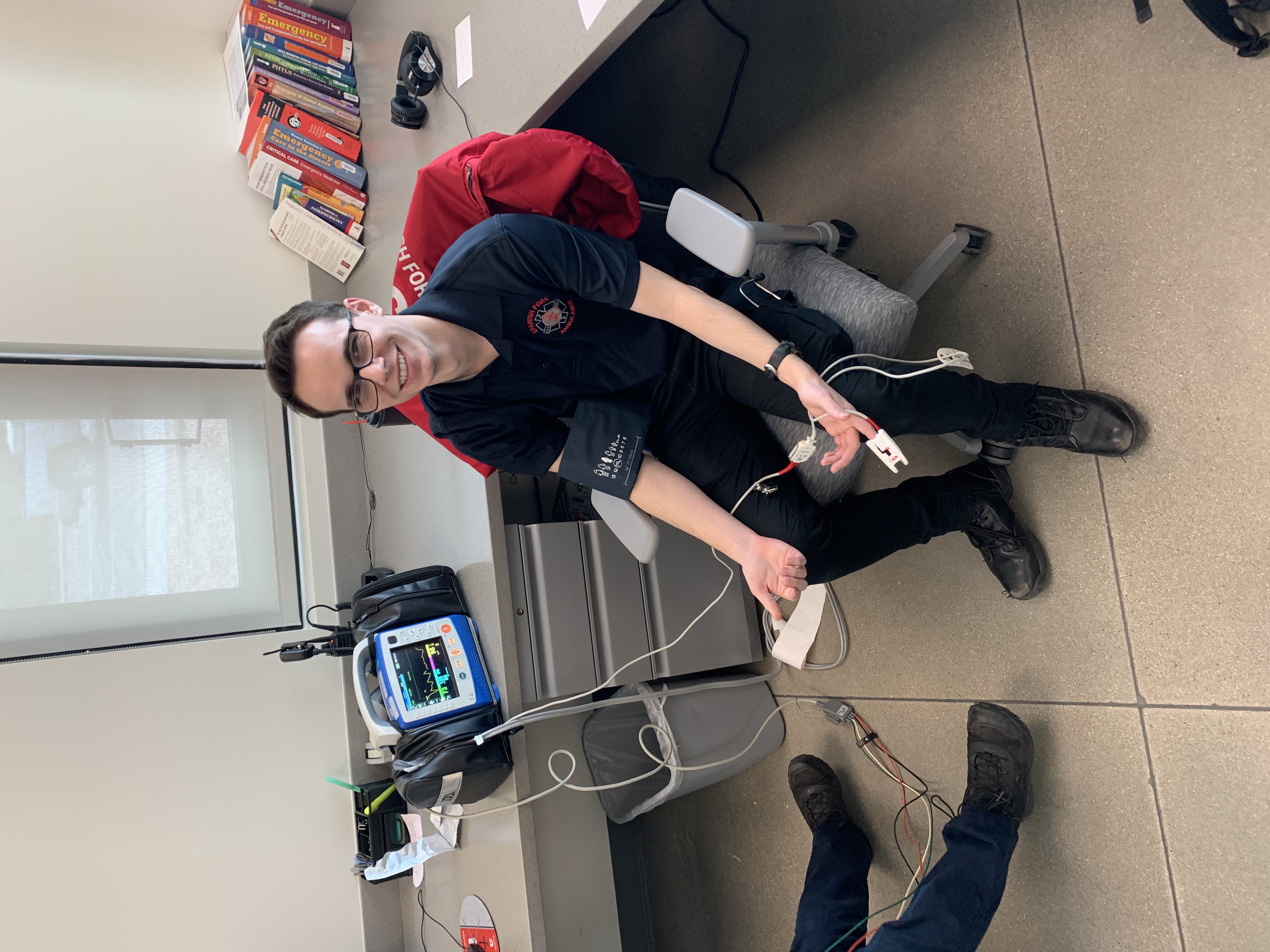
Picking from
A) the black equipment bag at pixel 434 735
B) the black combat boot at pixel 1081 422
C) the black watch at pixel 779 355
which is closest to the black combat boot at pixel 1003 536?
the black combat boot at pixel 1081 422

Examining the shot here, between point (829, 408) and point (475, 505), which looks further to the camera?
point (475, 505)

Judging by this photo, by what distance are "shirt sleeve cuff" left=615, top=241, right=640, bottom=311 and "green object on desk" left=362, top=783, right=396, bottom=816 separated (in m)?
1.47

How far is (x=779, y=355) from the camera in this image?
1.21 meters

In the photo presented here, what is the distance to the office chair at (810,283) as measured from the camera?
130 centimetres

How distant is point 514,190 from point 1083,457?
122 centimetres

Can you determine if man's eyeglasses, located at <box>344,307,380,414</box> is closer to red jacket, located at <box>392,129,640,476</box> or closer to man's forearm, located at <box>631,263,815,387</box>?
red jacket, located at <box>392,129,640,476</box>

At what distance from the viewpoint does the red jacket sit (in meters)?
1.35

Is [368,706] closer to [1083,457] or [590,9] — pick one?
[590,9]

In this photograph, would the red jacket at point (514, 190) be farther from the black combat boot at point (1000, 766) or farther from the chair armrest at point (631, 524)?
the black combat boot at point (1000, 766)

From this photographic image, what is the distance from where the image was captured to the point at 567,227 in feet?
4.26

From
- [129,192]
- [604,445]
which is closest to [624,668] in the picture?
[604,445]

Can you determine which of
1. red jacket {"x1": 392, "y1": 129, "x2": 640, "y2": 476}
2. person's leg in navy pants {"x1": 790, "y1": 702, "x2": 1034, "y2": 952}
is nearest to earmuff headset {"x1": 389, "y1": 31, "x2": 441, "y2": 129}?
red jacket {"x1": 392, "y1": 129, "x2": 640, "y2": 476}

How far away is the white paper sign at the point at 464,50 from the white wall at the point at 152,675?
924 mm

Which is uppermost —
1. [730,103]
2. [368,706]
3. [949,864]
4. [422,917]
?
[730,103]
